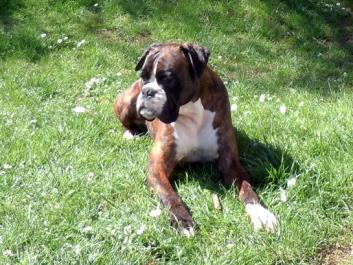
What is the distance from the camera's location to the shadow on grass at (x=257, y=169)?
12.4 ft

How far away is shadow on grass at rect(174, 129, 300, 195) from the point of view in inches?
149

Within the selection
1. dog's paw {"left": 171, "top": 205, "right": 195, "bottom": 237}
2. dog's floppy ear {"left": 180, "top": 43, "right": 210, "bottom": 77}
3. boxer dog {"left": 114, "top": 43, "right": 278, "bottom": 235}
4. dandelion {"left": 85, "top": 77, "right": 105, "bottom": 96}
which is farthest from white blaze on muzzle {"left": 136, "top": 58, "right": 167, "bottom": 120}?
dandelion {"left": 85, "top": 77, "right": 105, "bottom": 96}

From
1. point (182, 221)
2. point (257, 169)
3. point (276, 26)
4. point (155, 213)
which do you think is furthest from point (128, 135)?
point (276, 26)

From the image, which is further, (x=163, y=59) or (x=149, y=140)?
(x=149, y=140)

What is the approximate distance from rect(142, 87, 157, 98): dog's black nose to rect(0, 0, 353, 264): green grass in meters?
0.59

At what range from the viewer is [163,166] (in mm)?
3941

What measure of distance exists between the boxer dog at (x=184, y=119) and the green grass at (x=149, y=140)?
0.10m

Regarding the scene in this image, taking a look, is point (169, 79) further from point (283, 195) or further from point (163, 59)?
point (283, 195)

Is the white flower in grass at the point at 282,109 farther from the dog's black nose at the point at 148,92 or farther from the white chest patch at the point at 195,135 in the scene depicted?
the dog's black nose at the point at 148,92

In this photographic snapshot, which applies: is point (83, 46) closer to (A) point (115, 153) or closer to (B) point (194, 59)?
(A) point (115, 153)

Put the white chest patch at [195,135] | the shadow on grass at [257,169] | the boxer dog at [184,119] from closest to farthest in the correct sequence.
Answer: the boxer dog at [184,119], the shadow on grass at [257,169], the white chest patch at [195,135]

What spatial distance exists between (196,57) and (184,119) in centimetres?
43

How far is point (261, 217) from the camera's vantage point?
335 cm

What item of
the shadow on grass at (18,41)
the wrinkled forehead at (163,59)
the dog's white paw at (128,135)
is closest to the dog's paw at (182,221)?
the wrinkled forehead at (163,59)
